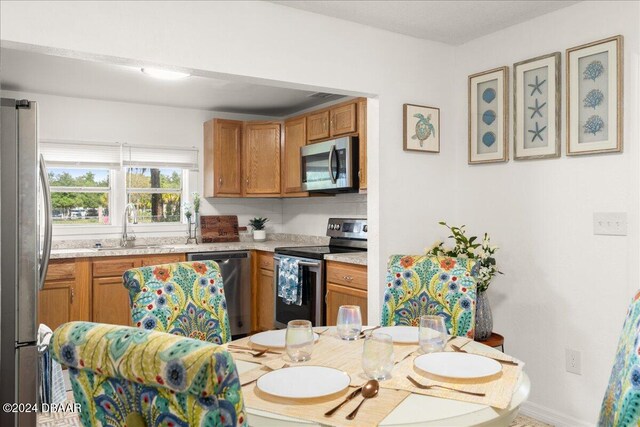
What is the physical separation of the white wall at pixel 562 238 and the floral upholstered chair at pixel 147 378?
2.43 metres

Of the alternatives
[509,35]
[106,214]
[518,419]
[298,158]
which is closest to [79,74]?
[106,214]

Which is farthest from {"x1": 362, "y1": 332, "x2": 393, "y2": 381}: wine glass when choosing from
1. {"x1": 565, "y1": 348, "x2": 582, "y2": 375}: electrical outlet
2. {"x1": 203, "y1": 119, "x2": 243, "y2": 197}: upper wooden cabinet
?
{"x1": 203, "y1": 119, "x2": 243, "y2": 197}: upper wooden cabinet

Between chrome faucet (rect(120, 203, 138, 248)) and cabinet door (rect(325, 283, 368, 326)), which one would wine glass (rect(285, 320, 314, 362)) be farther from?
chrome faucet (rect(120, 203, 138, 248))

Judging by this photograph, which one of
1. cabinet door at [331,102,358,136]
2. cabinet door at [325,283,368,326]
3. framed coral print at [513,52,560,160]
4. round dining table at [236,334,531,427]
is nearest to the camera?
round dining table at [236,334,531,427]

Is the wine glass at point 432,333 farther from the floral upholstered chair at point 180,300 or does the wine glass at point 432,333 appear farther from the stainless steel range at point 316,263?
the stainless steel range at point 316,263

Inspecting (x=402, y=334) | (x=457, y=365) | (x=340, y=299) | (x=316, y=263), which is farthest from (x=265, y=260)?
(x=457, y=365)

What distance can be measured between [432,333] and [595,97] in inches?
71.6

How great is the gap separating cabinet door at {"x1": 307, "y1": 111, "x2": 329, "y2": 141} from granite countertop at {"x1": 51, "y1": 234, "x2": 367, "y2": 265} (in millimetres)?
1058

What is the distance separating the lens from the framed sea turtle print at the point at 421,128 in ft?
10.5

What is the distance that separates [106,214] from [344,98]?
2.57 metres

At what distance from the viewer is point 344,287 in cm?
363

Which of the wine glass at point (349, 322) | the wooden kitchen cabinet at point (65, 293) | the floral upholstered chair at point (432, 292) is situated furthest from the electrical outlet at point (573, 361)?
the wooden kitchen cabinet at point (65, 293)

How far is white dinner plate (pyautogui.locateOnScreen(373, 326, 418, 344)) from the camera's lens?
5.84 ft

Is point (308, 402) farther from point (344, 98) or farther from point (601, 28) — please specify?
point (344, 98)
